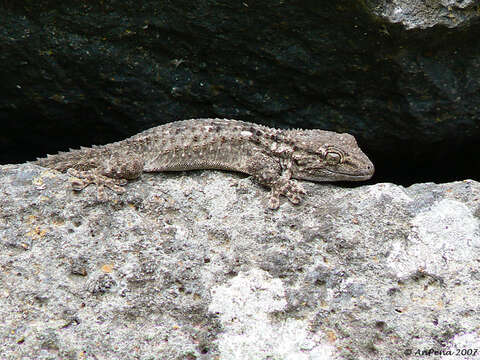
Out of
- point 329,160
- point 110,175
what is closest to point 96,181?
point 110,175

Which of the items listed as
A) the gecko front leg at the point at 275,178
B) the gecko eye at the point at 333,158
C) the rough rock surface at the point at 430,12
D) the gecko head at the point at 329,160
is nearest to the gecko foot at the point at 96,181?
the gecko front leg at the point at 275,178

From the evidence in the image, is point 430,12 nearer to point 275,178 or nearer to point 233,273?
point 275,178

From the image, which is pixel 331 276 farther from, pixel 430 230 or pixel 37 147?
pixel 37 147

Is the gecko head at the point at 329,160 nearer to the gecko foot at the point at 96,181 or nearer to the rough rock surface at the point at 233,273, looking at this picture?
the rough rock surface at the point at 233,273

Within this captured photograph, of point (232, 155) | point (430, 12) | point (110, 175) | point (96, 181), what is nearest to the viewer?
point (96, 181)

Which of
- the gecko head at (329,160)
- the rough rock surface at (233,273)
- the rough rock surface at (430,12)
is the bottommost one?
the rough rock surface at (233,273)

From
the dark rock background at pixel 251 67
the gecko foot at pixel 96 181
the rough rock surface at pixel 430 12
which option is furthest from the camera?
the dark rock background at pixel 251 67
